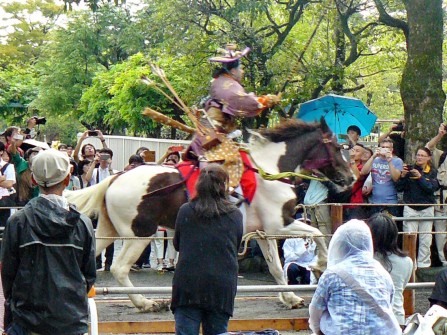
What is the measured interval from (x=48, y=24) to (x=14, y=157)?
151ft

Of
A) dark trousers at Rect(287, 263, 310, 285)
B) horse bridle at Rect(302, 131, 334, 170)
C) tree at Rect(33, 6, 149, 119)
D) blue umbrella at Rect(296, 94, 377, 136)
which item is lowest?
dark trousers at Rect(287, 263, 310, 285)

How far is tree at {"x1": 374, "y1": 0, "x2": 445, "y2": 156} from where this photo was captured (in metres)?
14.4

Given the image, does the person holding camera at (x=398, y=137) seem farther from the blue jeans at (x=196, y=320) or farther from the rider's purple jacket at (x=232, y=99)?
the blue jeans at (x=196, y=320)

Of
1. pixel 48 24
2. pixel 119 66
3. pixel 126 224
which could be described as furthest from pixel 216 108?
pixel 48 24

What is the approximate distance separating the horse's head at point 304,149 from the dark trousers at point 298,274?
1.43 metres

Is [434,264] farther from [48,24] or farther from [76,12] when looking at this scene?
[48,24]

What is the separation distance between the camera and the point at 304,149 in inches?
459

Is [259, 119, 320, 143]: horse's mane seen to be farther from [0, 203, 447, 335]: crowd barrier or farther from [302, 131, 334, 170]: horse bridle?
[0, 203, 447, 335]: crowd barrier

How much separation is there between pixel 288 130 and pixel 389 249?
4892 millimetres

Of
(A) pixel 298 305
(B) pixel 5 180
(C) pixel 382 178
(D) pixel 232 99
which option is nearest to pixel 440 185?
(C) pixel 382 178

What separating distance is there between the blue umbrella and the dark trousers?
4.11m

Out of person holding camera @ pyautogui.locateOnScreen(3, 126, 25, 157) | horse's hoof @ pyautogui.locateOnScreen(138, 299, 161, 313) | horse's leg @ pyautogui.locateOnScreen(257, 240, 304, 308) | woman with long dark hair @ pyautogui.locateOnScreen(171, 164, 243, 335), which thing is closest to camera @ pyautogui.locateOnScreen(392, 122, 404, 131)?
horse's leg @ pyautogui.locateOnScreen(257, 240, 304, 308)

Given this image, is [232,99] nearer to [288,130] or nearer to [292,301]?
[288,130]

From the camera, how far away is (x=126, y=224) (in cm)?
1109
